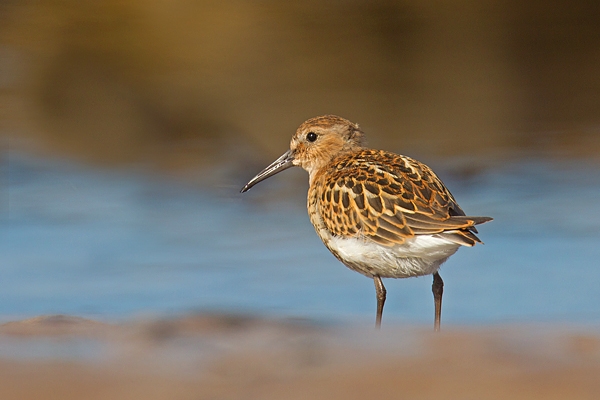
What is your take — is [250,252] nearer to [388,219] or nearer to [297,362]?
[388,219]

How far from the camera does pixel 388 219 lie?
6.13 m

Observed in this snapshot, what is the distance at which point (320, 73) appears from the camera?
1535 cm

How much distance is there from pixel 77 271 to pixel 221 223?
1839 mm

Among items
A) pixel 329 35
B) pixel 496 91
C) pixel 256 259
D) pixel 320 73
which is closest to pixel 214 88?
pixel 320 73

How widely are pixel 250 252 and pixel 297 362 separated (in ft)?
14.5

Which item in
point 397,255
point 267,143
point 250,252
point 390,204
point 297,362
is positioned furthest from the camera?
point 267,143

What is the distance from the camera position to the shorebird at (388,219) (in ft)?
19.6

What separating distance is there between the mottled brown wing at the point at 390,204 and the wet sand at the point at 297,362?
90 cm

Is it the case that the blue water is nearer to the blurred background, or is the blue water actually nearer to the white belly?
the blurred background

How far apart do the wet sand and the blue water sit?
1045 millimetres

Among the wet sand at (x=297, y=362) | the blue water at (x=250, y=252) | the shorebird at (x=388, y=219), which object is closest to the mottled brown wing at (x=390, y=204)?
the shorebird at (x=388, y=219)

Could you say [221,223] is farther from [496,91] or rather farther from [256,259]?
[496,91]

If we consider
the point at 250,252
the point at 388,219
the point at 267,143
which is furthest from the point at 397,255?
the point at 267,143

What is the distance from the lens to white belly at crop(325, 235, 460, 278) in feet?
19.6
